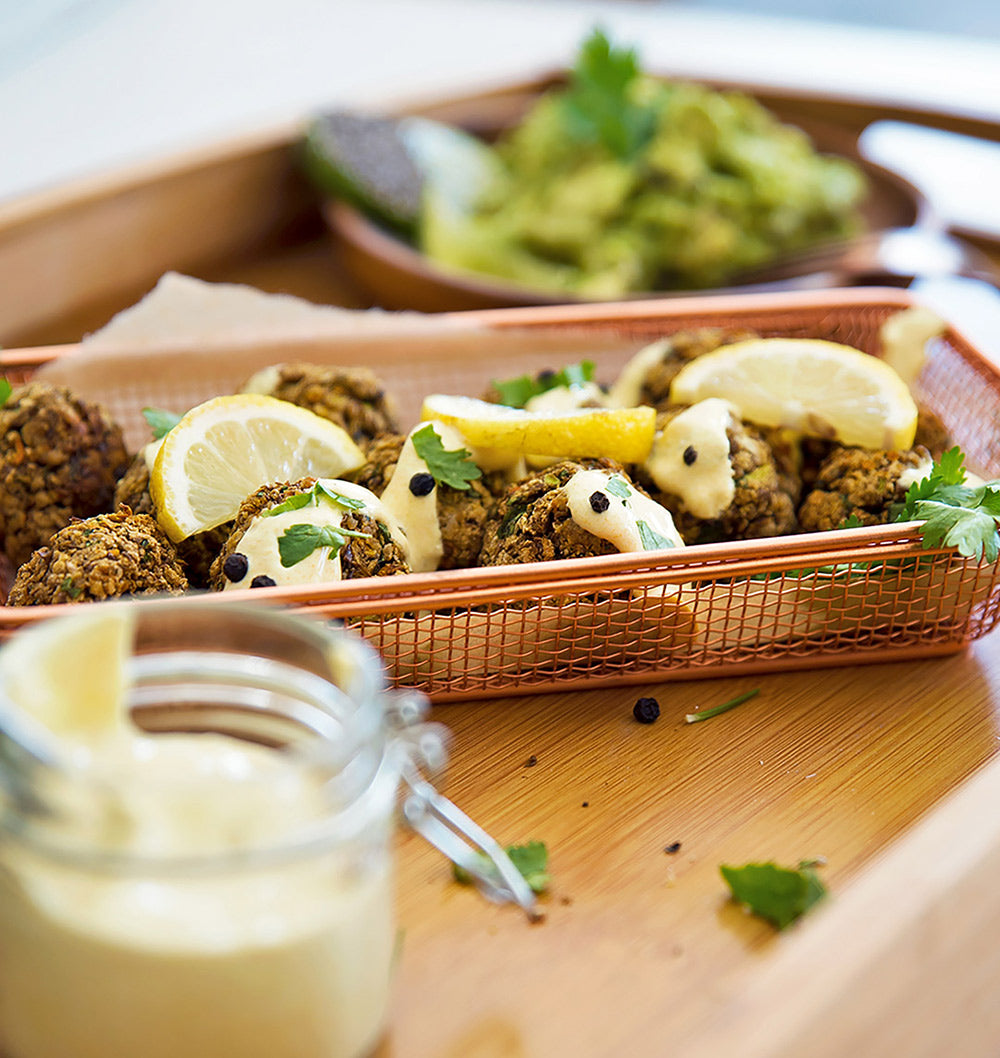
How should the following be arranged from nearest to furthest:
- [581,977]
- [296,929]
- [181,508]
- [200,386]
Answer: [296,929]
[581,977]
[181,508]
[200,386]

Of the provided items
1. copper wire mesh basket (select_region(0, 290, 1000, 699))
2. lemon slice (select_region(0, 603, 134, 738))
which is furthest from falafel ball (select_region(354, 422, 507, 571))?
lemon slice (select_region(0, 603, 134, 738))

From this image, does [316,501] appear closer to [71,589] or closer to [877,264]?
[71,589]

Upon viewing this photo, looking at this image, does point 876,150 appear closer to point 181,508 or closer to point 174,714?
point 181,508

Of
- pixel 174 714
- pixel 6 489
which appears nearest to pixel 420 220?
pixel 6 489

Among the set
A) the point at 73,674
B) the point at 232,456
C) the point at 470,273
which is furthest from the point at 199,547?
the point at 470,273


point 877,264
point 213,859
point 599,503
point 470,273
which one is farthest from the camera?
point 470,273

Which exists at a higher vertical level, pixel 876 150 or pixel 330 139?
pixel 330 139

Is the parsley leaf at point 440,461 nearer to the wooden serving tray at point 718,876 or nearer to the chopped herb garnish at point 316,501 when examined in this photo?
the chopped herb garnish at point 316,501
